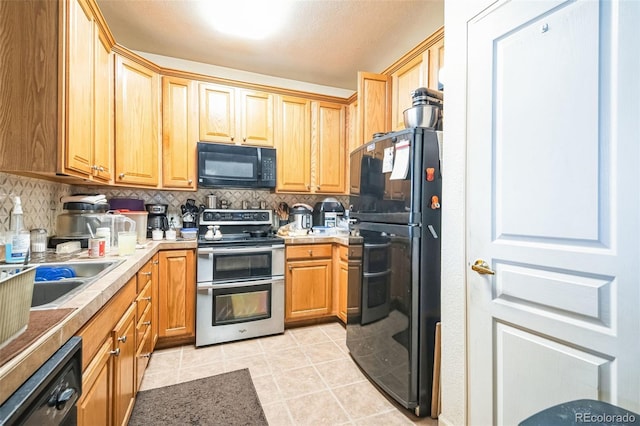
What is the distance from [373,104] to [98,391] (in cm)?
251

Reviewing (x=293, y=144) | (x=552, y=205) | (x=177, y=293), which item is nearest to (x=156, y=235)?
(x=177, y=293)

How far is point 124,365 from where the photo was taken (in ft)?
4.39

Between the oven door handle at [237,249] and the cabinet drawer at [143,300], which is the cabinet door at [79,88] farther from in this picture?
the oven door handle at [237,249]

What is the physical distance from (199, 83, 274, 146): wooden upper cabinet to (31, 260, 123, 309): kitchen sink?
157 centimetres

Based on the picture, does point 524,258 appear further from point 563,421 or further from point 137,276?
point 137,276

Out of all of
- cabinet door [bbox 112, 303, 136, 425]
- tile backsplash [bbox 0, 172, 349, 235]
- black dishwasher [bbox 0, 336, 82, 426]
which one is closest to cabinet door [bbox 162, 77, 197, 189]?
tile backsplash [bbox 0, 172, 349, 235]

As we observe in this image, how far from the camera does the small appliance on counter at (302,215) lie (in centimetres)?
312

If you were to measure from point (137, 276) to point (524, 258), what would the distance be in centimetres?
182

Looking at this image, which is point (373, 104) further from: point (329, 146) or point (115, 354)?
point (115, 354)

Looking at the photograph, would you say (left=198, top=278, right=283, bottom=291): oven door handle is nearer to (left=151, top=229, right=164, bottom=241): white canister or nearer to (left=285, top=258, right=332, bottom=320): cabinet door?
(left=285, top=258, right=332, bottom=320): cabinet door

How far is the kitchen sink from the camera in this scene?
113cm

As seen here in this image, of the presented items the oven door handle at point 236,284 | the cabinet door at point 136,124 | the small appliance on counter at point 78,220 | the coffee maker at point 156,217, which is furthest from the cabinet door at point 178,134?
the oven door handle at point 236,284

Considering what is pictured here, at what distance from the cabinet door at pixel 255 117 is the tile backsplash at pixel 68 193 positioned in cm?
56

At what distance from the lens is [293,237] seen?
277 centimetres
